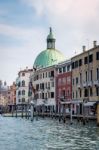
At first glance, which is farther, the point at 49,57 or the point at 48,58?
the point at 49,57

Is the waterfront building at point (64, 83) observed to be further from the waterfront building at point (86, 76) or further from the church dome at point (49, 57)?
the church dome at point (49, 57)

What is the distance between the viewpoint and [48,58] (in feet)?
415

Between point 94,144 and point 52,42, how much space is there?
95482mm

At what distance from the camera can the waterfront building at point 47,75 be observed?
111 meters

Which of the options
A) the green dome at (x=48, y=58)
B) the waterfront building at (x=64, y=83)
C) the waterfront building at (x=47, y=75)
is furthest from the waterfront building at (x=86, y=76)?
the green dome at (x=48, y=58)

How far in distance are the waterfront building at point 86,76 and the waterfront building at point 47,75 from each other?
15955 millimetres

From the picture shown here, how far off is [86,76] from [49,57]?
41339 millimetres

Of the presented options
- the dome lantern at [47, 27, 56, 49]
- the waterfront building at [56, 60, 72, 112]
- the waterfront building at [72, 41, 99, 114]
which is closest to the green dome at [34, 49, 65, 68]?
the dome lantern at [47, 27, 56, 49]

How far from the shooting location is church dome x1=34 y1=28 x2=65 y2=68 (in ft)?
413

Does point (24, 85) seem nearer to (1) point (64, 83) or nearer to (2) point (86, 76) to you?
(1) point (64, 83)

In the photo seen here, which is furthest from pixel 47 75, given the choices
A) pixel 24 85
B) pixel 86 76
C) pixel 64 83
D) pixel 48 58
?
pixel 24 85

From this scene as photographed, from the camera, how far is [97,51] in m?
80.1

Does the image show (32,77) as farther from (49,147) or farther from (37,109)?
(49,147)

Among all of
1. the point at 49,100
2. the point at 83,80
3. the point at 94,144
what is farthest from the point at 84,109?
the point at 94,144
